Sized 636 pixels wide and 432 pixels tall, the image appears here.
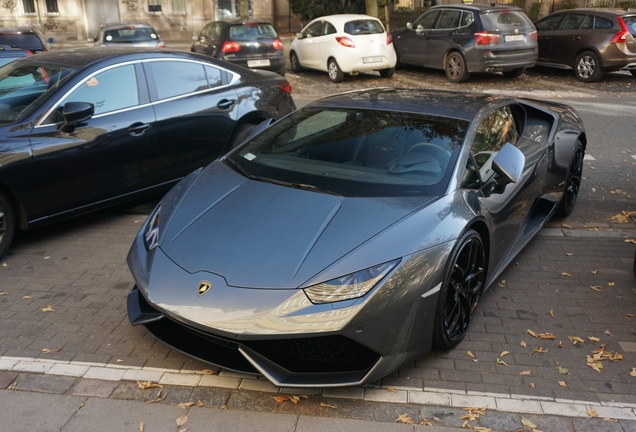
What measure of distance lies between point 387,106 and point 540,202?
1628 mm

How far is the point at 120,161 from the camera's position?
19.6 ft

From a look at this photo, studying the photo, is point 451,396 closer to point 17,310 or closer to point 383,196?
point 383,196

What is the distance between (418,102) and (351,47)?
10987 millimetres

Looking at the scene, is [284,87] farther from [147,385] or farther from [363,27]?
[363,27]

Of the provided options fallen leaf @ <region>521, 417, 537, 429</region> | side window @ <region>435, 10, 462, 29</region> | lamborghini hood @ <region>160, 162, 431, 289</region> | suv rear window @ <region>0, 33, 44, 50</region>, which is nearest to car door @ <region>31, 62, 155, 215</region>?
lamborghini hood @ <region>160, 162, 431, 289</region>

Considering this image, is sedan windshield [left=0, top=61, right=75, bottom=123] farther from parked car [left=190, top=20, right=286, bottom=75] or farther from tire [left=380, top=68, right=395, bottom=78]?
tire [left=380, top=68, right=395, bottom=78]

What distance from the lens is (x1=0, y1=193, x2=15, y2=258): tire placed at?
5254mm

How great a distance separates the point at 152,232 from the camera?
13.3 ft

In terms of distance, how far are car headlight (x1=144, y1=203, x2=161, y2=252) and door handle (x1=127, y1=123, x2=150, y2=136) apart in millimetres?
1908

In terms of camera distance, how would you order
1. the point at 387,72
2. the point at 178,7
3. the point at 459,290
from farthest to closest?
the point at 178,7 → the point at 387,72 → the point at 459,290

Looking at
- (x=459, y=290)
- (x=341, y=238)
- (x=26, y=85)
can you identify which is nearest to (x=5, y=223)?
(x=26, y=85)

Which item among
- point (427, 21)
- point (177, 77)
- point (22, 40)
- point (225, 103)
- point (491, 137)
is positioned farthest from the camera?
point (427, 21)

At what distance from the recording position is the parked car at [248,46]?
15641 mm

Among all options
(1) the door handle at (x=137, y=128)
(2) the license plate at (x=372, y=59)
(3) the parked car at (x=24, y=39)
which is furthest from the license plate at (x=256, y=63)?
(1) the door handle at (x=137, y=128)
